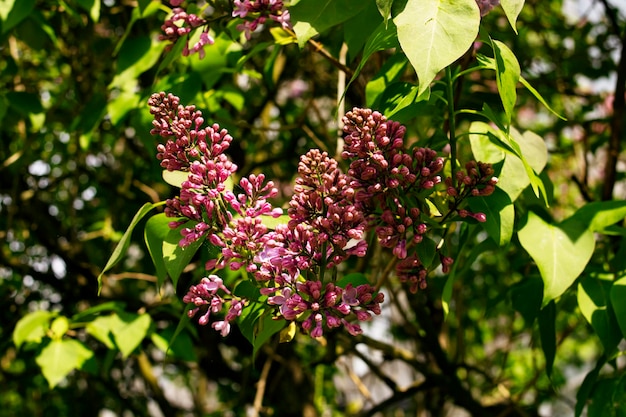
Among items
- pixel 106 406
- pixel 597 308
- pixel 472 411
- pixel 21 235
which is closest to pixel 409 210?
pixel 597 308

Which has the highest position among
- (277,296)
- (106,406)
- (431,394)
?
(277,296)

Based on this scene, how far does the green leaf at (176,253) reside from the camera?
0.94 metres

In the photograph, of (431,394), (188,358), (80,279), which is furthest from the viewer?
(431,394)

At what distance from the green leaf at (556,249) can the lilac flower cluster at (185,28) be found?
1.85 ft

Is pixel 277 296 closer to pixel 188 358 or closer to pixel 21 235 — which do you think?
pixel 188 358

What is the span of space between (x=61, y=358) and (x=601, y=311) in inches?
47.1

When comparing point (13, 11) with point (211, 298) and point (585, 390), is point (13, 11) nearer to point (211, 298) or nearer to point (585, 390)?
point (211, 298)

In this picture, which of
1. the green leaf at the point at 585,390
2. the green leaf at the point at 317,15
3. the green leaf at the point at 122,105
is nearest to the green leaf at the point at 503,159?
the green leaf at the point at 317,15

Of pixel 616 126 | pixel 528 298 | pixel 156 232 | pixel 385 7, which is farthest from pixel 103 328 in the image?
pixel 616 126

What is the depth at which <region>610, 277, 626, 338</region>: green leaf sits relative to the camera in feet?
3.76

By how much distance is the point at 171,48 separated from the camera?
129 centimetres

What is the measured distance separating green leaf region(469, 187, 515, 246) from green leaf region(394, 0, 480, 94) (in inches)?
9.5

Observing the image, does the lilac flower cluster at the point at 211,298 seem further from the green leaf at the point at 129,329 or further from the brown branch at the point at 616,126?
the brown branch at the point at 616,126

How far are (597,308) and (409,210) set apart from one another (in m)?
0.51
